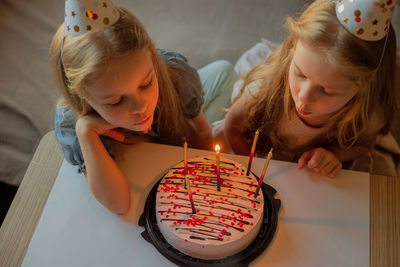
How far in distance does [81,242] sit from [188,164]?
1.11 feet

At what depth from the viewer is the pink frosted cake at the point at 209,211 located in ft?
2.97

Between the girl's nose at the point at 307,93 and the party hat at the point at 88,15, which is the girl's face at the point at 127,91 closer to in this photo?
the party hat at the point at 88,15

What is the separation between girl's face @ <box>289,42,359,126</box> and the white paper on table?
0.73ft

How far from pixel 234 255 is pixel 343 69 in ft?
1.64

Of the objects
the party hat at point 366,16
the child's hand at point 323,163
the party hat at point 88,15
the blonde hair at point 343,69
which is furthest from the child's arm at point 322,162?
the party hat at point 88,15

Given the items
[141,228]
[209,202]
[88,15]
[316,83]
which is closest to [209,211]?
[209,202]

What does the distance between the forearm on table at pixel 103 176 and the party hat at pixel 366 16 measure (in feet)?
2.19

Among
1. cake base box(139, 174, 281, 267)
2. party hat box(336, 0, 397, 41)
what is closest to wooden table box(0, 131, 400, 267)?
cake base box(139, 174, 281, 267)

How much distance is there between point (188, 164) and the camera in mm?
1054

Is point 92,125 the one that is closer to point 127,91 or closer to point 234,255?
point 127,91

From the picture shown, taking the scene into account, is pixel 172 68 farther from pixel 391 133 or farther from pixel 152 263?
pixel 391 133

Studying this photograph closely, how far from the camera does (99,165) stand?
3.40 ft

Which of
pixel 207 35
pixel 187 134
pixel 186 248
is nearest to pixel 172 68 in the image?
pixel 187 134

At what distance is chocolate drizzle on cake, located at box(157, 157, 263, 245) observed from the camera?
0.92 metres
